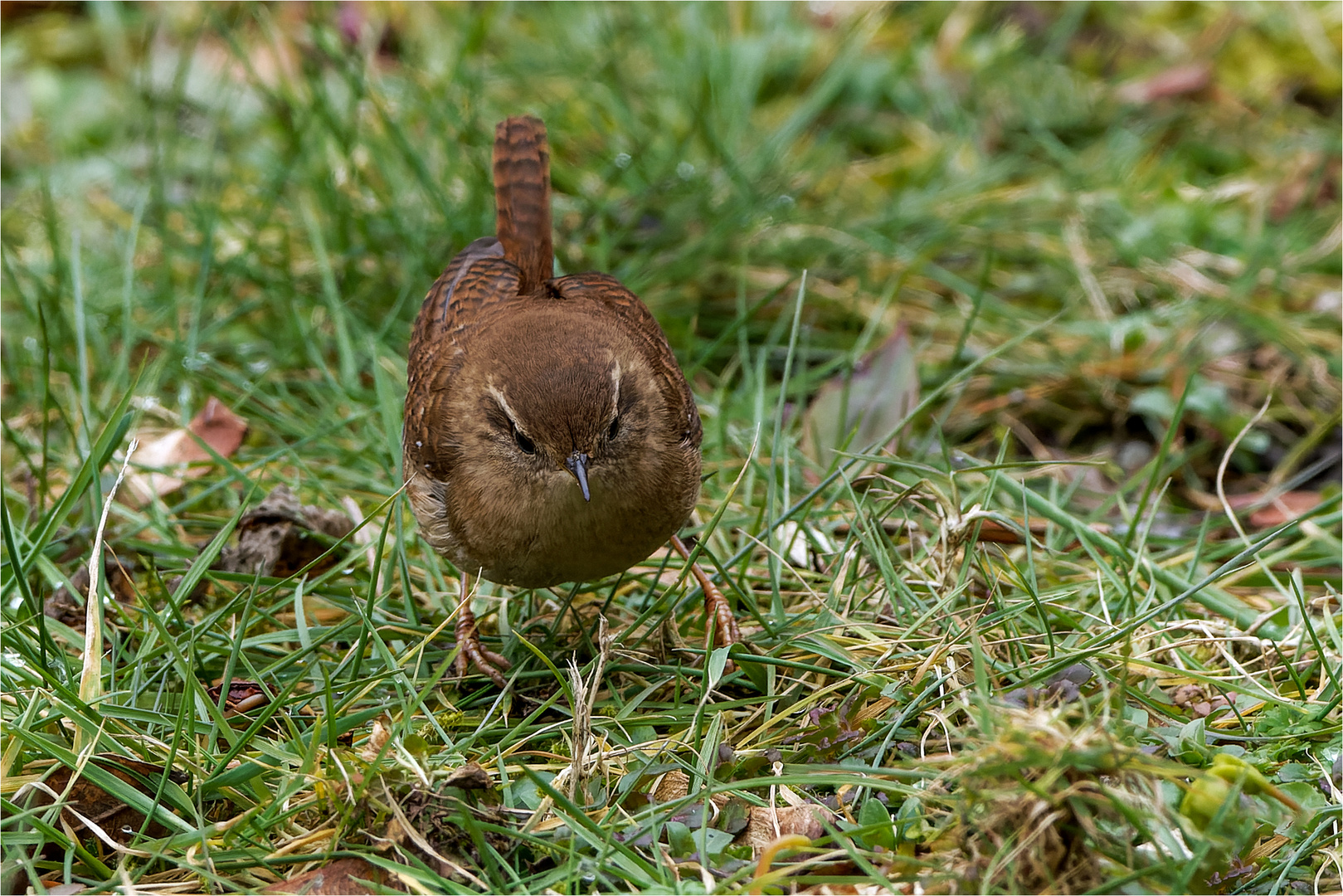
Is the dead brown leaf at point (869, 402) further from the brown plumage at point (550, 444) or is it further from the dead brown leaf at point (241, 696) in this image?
the dead brown leaf at point (241, 696)

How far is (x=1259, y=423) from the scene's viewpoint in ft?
15.9

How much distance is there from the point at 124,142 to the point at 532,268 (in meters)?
3.59

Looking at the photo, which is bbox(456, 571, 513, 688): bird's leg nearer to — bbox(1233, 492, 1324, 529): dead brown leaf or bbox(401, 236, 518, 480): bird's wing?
bbox(401, 236, 518, 480): bird's wing

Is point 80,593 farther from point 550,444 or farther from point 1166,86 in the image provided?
point 1166,86

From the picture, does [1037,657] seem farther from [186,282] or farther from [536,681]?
[186,282]

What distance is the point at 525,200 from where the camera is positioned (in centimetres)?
405

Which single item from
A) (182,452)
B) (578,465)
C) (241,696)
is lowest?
(182,452)

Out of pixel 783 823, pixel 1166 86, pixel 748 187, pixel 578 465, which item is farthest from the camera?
pixel 1166 86

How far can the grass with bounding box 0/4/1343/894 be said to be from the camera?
2574 mm

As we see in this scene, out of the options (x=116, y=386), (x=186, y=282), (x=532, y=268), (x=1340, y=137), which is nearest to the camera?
(x=532, y=268)

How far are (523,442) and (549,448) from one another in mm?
113

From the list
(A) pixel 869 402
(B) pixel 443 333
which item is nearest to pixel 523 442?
(B) pixel 443 333

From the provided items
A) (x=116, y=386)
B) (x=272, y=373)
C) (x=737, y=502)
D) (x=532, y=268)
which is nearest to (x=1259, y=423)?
(x=737, y=502)

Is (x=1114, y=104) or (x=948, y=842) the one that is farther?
(x=1114, y=104)
